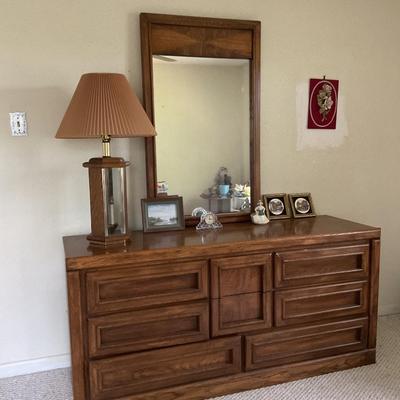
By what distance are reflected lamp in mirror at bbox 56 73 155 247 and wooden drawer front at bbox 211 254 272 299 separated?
462mm

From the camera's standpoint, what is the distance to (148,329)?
78.2 inches

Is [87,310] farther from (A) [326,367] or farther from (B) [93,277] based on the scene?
(A) [326,367]

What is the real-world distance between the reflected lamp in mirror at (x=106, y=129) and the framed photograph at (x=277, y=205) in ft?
2.98

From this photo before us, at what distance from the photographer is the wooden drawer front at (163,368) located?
6.39ft

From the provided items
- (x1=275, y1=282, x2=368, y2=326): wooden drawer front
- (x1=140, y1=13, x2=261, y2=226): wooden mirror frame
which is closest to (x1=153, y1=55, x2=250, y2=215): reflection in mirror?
(x1=140, y1=13, x2=261, y2=226): wooden mirror frame

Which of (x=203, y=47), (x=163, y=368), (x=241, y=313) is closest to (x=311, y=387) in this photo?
(x=241, y=313)

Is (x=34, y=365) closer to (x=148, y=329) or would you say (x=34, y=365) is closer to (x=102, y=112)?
(x=148, y=329)

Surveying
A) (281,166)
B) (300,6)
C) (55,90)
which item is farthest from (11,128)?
(300,6)

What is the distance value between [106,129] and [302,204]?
1324 millimetres

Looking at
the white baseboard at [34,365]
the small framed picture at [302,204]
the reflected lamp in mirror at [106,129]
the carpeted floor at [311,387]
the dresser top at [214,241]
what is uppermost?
the reflected lamp in mirror at [106,129]

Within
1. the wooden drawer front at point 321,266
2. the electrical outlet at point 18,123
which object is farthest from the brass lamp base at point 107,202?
the wooden drawer front at point 321,266

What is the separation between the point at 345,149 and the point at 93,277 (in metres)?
1.77

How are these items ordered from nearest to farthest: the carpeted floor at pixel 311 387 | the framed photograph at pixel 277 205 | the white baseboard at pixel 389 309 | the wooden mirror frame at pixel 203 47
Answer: the carpeted floor at pixel 311 387
the wooden mirror frame at pixel 203 47
the framed photograph at pixel 277 205
the white baseboard at pixel 389 309

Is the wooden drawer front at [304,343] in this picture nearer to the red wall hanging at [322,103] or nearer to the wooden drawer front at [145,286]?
the wooden drawer front at [145,286]
